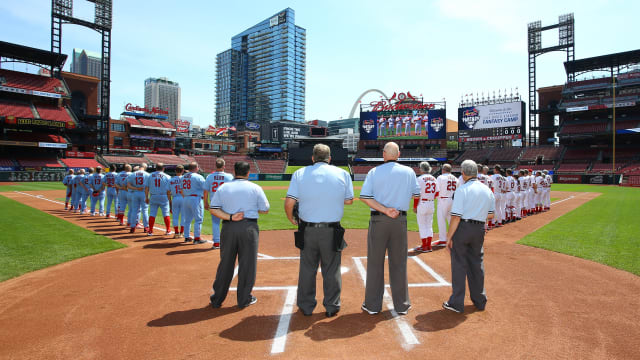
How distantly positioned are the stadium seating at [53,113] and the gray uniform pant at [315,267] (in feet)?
179

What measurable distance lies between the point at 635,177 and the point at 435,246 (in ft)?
147

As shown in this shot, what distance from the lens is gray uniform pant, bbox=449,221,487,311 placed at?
4.85 meters

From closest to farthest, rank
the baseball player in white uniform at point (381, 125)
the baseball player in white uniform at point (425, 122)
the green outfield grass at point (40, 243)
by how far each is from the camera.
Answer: the green outfield grass at point (40, 243) < the baseball player in white uniform at point (425, 122) < the baseball player in white uniform at point (381, 125)

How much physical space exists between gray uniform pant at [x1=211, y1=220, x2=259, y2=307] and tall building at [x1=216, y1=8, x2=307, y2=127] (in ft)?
426

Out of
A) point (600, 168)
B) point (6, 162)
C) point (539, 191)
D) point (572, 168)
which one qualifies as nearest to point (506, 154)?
point (572, 168)

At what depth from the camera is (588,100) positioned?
52531 mm

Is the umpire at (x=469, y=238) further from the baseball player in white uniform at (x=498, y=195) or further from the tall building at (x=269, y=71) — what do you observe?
the tall building at (x=269, y=71)

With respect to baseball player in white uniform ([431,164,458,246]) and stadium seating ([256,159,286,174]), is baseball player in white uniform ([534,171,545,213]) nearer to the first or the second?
baseball player in white uniform ([431,164,458,246])

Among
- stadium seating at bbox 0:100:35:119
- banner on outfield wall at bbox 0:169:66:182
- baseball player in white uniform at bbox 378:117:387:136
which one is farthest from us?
baseball player in white uniform at bbox 378:117:387:136

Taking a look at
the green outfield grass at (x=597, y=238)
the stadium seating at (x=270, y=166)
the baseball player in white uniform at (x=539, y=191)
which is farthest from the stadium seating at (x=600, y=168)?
the stadium seating at (x=270, y=166)

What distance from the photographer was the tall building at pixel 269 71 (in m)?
131

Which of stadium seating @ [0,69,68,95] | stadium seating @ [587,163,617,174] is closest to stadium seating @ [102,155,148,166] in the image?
stadium seating @ [0,69,68,95]

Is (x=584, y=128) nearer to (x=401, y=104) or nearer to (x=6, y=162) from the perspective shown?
(x=401, y=104)

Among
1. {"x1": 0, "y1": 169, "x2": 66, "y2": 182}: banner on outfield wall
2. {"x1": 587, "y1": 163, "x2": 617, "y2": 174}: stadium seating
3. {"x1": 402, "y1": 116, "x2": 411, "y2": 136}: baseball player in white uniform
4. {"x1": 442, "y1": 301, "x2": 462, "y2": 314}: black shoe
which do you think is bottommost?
{"x1": 442, "y1": 301, "x2": 462, "y2": 314}: black shoe
